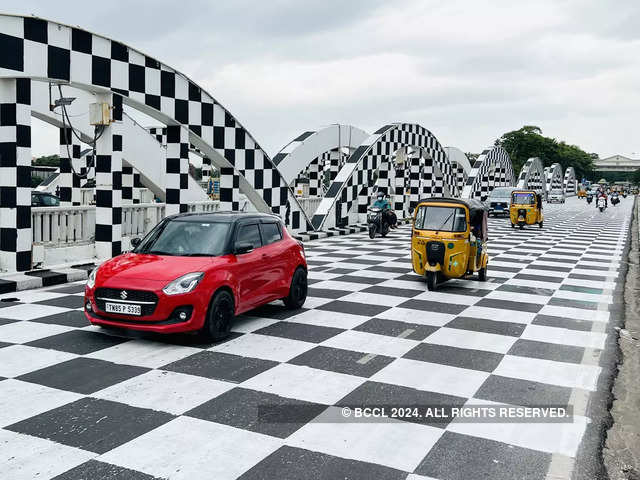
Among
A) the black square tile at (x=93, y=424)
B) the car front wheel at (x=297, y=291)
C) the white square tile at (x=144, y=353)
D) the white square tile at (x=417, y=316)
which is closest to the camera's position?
the black square tile at (x=93, y=424)

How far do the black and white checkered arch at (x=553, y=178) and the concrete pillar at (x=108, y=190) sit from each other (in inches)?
2545

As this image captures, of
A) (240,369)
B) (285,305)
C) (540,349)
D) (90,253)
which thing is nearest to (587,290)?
(540,349)

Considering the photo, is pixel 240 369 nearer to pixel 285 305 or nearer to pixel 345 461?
pixel 345 461

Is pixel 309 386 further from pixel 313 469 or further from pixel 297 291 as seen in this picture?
pixel 297 291

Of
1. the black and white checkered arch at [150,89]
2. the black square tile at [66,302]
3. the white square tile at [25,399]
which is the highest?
the black and white checkered arch at [150,89]

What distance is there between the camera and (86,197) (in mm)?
21969

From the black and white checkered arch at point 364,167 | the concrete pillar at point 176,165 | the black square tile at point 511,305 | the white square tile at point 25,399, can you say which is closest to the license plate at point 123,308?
the white square tile at point 25,399

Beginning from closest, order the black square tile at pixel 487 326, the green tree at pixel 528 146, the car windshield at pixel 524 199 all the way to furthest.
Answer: the black square tile at pixel 487 326, the car windshield at pixel 524 199, the green tree at pixel 528 146

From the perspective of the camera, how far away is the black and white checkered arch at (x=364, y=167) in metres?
21.1

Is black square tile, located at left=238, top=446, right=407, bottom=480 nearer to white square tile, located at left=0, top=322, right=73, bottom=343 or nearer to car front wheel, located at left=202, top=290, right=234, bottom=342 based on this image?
car front wheel, located at left=202, top=290, right=234, bottom=342

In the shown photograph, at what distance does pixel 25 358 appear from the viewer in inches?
229

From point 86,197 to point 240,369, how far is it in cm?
1834

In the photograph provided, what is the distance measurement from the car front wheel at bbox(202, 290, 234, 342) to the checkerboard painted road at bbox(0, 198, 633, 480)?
144 mm

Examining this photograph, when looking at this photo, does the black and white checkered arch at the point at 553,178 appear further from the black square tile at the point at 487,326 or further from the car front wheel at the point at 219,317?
the car front wheel at the point at 219,317
